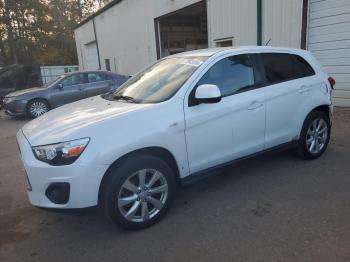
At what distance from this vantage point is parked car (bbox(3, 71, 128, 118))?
10773 mm

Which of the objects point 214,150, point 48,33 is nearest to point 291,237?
point 214,150

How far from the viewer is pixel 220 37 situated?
37.2 feet

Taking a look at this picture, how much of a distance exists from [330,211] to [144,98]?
7.65ft

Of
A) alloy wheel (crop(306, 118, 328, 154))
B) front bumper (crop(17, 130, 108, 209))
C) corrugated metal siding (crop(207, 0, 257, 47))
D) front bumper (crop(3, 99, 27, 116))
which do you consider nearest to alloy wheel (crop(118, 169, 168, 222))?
front bumper (crop(17, 130, 108, 209))

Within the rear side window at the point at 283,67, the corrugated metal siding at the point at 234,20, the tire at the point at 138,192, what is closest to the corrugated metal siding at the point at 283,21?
the corrugated metal siding at the point at 234,20

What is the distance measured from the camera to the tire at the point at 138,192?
2.94 m

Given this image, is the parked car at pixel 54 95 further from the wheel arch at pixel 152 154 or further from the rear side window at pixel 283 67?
the wheel arch at pixel 152 154

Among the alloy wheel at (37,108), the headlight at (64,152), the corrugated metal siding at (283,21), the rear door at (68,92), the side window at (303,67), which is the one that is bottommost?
the alloy wheel at (37,108)

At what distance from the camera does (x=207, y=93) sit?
323 centimetres

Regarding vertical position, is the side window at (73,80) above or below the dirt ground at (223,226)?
above

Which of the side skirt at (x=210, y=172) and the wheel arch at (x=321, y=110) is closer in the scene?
the side skirt at (x=210, y=172)

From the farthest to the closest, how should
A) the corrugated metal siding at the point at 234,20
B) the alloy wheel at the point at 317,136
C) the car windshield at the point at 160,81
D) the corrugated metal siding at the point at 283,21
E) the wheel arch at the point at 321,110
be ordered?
the corrugated metal siding at the point at 234,20 < the corrugated metal siding at the point at 283,21 < the alloy wheel at the point at 317,136 < the wheel arch at the point at 321,110 < the car windshield at the point at 160,81

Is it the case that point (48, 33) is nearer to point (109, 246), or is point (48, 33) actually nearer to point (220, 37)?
point (220, 37)

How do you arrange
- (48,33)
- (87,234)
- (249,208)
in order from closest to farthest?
(87,234) → (249,208) → (48,33)
